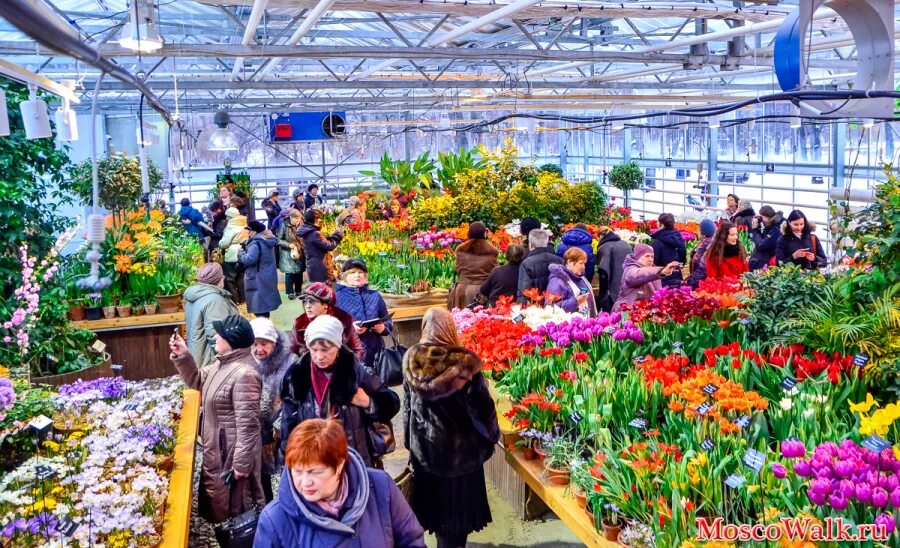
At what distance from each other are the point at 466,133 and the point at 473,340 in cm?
2287

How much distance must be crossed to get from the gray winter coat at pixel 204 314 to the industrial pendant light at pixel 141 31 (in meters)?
1.36

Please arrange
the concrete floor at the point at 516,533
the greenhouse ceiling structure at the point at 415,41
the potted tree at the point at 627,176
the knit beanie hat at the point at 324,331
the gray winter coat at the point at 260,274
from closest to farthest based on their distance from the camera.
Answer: the knit beanie hat at the point at 324,331 → the concrete floor at the point at 516,533 → the greenhouse ceiling structure at the point at 415,41 → the gray winter coat at the point at 260,274 → the potted tree at the point at 627,176

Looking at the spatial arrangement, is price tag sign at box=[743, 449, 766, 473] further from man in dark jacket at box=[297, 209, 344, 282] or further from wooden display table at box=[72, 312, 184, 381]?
man in dark jacket at box=[297, 209, 344, 282]

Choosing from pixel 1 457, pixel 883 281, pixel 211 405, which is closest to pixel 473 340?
pixel 211 405

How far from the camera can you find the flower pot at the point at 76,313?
6.38 m

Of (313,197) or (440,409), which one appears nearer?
(440,409)

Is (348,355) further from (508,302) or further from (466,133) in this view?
(466,133)

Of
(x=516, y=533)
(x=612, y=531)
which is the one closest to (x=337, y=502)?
(x=612, y=531)

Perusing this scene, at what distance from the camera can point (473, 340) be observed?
15.1ft

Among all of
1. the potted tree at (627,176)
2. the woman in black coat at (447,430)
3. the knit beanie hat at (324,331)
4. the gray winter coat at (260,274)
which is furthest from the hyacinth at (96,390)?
the potted tree at (627,176)

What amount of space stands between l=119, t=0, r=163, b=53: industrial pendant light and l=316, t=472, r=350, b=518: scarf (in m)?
3.00

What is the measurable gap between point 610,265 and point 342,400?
3752 millimetres

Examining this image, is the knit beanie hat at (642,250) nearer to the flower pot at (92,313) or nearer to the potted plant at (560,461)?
the potted plant at (560,461)

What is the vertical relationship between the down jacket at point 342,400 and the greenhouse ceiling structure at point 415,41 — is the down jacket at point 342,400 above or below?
below
